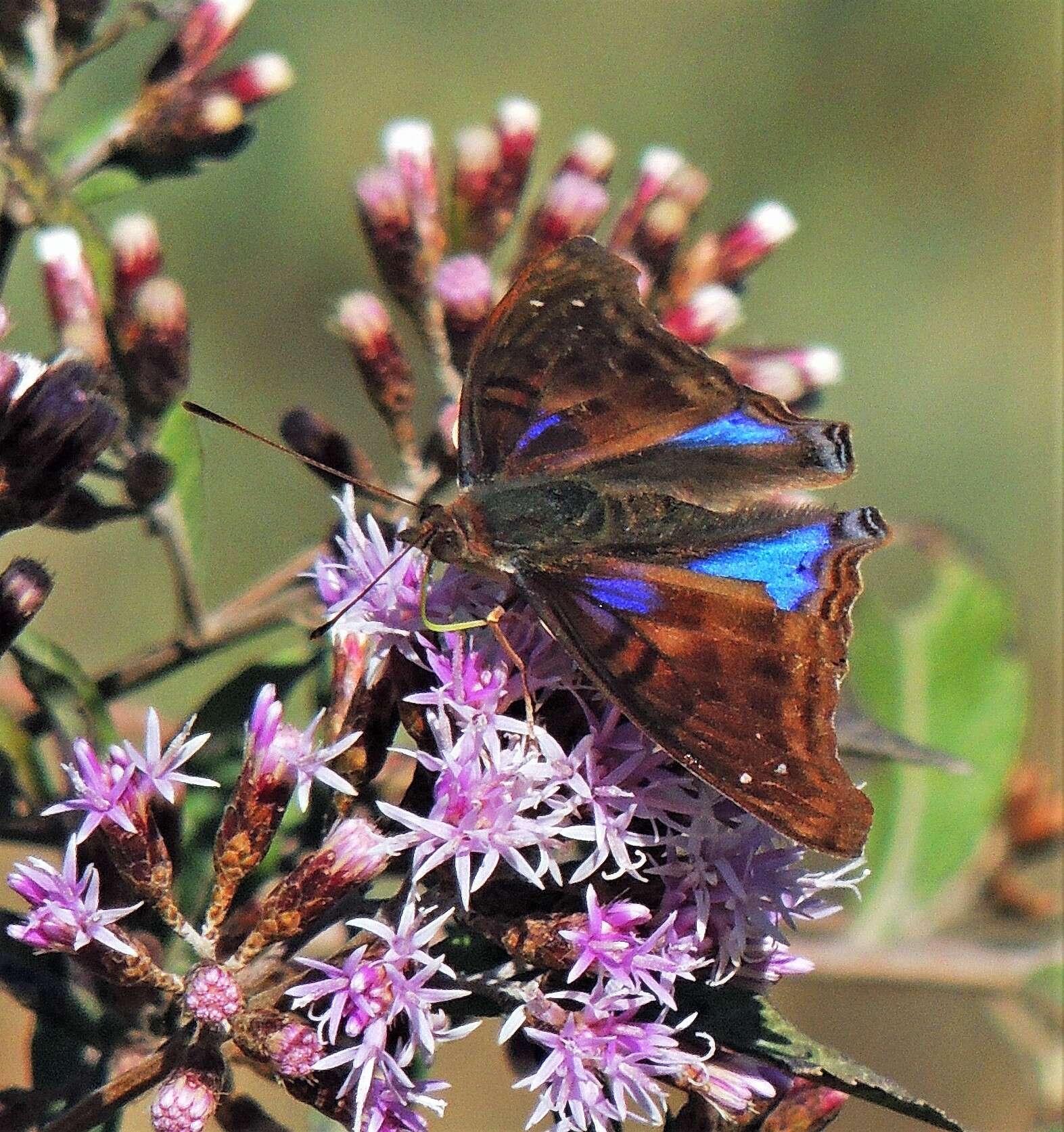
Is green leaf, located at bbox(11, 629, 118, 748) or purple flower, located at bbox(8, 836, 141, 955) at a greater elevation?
green leaf, located at bbox(11, 629, 118, 748)

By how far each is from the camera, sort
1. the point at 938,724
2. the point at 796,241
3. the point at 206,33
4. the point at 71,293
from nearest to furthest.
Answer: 1. the point at 71,293
2. the point at 206,33
3. the point at 938,724
4. the point at 796,241

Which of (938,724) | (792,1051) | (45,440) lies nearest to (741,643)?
(792,1051)

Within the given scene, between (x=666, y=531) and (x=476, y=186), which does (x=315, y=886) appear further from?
(x=476, y=186)

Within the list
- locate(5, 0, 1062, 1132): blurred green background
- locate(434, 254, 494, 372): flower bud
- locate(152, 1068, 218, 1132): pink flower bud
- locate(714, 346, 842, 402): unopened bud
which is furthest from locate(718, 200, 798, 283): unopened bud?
locate(5, 0, 1062, 1132): blurred green background

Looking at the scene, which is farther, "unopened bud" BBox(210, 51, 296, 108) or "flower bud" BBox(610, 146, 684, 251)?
"flower bud" BBox(610, 146, 684, 251)

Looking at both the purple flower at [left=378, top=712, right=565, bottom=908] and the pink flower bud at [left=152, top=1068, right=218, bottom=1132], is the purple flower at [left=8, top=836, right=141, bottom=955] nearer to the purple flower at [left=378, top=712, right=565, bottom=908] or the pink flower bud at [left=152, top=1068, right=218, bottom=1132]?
the pink flower bud at [left=152, top=1068, right=218, bottom=1132]

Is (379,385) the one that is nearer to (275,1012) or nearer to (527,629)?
(527,629)
